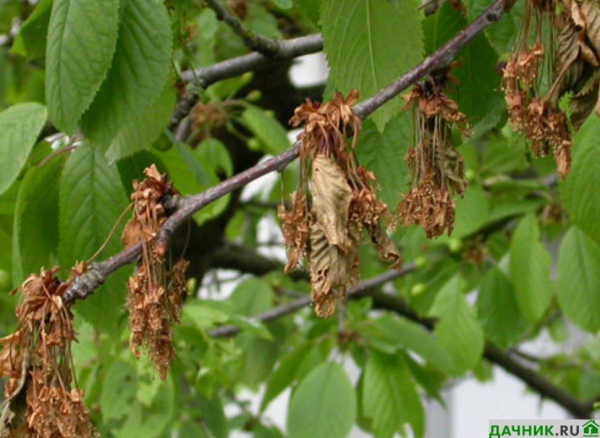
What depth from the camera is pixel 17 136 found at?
3.42ft

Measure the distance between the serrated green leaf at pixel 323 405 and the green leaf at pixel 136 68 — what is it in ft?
3.29

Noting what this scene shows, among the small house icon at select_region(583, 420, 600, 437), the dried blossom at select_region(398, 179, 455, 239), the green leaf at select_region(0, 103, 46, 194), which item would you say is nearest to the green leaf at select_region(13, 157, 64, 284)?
the green leaf at select_region(0, 103, 46, 194)

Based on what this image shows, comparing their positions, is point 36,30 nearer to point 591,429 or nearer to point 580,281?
point 591,429

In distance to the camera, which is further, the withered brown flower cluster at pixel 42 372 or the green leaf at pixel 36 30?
the green leaf at pixel 36 30

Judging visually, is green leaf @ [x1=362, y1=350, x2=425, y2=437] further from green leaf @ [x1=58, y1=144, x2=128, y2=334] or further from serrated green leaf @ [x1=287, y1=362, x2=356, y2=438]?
green leaf @ [x1=58, y1=144, x2=128, y2=334]

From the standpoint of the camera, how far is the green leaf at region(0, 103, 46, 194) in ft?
3.32

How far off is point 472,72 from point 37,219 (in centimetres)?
45

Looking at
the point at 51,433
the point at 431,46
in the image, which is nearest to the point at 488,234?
the point at 431,46

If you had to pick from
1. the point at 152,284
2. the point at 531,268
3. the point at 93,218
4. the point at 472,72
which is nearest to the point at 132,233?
the point at 152,284

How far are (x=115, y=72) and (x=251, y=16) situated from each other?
1.12m

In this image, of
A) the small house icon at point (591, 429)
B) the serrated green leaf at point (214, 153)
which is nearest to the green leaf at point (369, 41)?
the small house icon at point (591, 429)

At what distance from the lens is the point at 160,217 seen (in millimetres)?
732

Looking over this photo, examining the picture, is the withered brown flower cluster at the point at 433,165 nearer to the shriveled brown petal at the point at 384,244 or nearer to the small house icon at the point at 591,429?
the shriveled brown petal at the point at 384,244

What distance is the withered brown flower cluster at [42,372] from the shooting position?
69 centimetres
